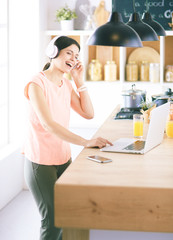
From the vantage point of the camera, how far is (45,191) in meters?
2.44

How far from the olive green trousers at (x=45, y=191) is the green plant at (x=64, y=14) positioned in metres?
2.61

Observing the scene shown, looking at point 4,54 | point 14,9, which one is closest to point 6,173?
point 4,54

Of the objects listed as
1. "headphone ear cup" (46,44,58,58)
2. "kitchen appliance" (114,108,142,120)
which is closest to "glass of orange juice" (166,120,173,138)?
"kitchen appliance" (114,108,142,120)

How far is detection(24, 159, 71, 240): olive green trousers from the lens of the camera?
2.44 m

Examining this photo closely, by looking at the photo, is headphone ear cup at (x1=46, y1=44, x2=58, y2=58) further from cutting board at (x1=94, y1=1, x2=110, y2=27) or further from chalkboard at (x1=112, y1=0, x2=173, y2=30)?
chalkboard at (x1=112, y1=0, x2=173, y2=30)

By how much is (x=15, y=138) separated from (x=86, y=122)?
36.6 inches

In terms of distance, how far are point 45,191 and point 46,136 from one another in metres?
0.31

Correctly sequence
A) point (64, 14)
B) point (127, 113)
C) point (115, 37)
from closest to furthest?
point (115, 37), point (127, 113), point (64, 14)

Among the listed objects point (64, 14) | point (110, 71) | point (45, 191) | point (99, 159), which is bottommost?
point (45, 191)

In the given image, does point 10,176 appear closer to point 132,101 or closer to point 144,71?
point 132,101

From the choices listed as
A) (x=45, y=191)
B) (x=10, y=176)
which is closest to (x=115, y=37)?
(x=45, y=191)

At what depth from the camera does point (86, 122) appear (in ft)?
16.0

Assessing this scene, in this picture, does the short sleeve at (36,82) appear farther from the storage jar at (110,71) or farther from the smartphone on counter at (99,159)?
the storage jar at (110,71)

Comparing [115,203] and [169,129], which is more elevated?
[169,129]
